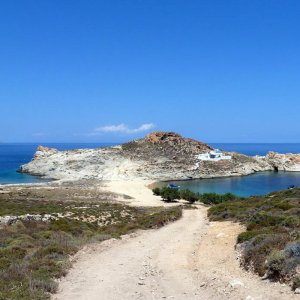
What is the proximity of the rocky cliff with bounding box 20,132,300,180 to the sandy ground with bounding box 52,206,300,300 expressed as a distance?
277 ft

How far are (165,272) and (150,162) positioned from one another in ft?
337

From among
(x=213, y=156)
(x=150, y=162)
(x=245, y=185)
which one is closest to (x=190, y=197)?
(x=245, y=185)

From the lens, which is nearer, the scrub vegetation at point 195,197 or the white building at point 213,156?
the scrub vegetation at point 195,197

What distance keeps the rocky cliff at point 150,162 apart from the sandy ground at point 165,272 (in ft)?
277

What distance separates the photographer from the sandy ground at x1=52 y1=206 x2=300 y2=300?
11203 mm

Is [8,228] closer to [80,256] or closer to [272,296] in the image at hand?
[80,256]

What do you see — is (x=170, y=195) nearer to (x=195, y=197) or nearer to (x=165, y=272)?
(x=195, y=197)

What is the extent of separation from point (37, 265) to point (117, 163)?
336ft

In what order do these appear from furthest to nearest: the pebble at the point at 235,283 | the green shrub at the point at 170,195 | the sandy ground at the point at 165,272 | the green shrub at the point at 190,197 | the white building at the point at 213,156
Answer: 1. the white building at the point at 213,156
2. the green shrub at the point at 170,195
3. the green shrub at the point at 190,197
4. the pebble at the point at 235,283
5. the sandy ground at the point at 165,272

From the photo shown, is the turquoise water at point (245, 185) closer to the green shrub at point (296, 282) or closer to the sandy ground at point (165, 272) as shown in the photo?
the sandy ground at point (165, 272)

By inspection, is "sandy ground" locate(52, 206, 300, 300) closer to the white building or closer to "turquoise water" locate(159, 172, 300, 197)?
"turquoise water" locate(159, 172, 300, 197)

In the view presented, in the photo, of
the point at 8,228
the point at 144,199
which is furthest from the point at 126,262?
the point at 144,199

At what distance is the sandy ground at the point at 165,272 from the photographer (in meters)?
11.2

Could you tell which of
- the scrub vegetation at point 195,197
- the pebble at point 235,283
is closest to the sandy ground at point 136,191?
the scrub vegetation at point 195,197
